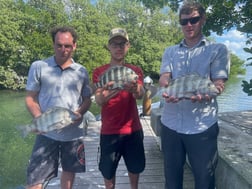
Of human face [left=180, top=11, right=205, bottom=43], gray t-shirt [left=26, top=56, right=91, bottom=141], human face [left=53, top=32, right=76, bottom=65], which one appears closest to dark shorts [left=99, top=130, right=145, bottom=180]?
gray t-shirt [left=26, top=56, right=91, bottom=141]

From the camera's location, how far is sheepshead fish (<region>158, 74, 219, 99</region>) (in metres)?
2.63

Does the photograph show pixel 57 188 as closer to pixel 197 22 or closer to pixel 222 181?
pixel 222 181

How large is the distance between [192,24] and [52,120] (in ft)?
5.24

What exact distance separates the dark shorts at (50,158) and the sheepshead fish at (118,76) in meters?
0.78

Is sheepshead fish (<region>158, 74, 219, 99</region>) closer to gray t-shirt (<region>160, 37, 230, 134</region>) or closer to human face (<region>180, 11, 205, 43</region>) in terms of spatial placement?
gray t-shirt (<region>160, 37, 230, 134</region>)

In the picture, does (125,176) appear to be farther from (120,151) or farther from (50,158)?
(50,158)

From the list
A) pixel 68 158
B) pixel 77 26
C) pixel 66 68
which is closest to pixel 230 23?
pixel 66 68

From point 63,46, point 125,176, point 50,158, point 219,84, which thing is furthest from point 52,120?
point 125,176

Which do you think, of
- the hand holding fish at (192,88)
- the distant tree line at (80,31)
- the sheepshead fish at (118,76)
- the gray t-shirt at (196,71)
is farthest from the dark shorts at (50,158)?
the distant tree line at (80,31)

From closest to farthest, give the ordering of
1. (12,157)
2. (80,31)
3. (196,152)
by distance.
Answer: (196,152) < (12,157) < (80,31)

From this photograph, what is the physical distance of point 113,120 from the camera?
3283mm

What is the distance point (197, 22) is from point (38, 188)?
230 cm

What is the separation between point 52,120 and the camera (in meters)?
2.94

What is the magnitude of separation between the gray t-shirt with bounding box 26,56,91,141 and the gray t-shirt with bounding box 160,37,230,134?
0.98 metres
